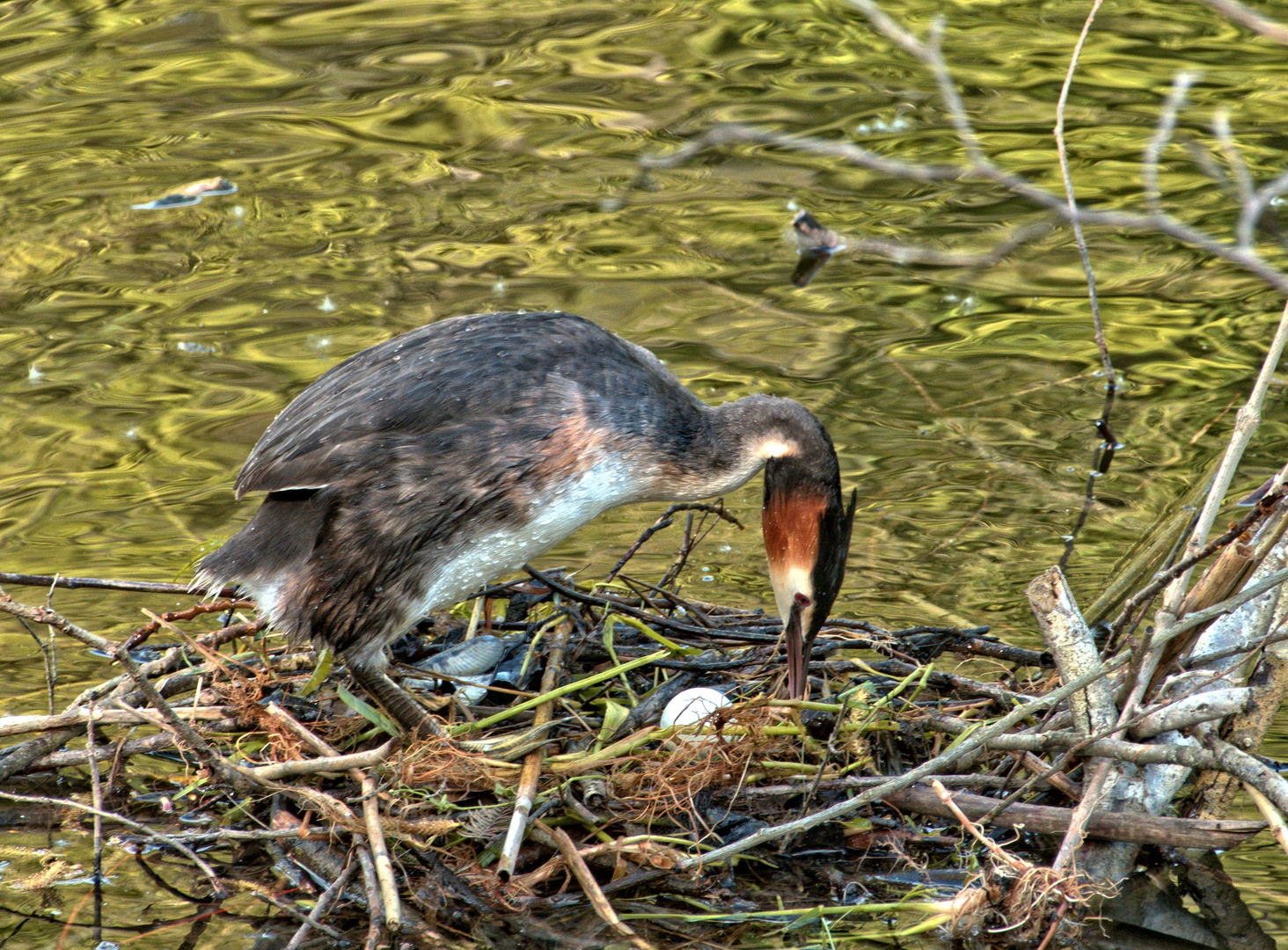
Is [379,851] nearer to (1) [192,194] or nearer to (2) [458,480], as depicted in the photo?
(2) [458,480]

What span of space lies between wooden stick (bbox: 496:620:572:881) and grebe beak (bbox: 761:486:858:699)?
Result: 690 millimetres

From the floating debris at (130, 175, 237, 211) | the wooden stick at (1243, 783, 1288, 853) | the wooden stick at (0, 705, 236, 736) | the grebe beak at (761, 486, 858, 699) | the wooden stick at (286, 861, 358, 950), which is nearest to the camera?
the wooden stick at (1243, 783, 1288, 853)

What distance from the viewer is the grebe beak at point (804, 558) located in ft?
14.6

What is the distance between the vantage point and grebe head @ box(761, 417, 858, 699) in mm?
4531

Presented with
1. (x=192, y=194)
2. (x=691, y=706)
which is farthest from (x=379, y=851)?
(x=192, y=194)

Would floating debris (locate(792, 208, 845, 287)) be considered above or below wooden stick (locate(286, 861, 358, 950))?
below

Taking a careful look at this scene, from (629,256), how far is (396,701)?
436cm

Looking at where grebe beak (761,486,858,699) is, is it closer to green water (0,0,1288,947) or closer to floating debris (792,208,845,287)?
green water (0,0,1288,947)

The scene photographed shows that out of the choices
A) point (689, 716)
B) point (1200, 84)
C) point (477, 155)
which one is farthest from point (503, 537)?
point (1200, 84)

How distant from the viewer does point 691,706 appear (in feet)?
14.2

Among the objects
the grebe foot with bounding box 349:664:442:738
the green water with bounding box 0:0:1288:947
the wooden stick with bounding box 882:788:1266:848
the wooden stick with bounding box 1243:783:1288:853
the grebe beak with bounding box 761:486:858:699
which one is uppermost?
the wooden stick with bounding box 1243:783:1288:853

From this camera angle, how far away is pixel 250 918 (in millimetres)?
3934

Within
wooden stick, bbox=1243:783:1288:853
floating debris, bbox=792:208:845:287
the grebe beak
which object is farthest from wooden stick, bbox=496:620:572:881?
floating debris, bbox=792:208:845:287

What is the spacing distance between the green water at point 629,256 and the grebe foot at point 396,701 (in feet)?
2.58
